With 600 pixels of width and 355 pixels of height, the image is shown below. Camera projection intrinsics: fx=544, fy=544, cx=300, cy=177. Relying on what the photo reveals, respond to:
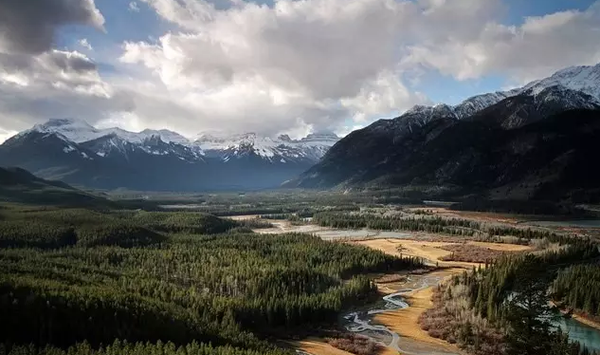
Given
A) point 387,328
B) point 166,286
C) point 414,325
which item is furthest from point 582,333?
point 166,286

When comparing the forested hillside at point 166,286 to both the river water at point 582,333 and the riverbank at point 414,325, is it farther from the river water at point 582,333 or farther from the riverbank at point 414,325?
the river water at point 582,333

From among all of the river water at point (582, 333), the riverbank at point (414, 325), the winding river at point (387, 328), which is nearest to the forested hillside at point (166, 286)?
the winding river at point (387, 328)

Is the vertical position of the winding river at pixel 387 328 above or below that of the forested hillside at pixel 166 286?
below

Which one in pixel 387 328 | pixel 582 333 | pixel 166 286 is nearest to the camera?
pixel 387 328

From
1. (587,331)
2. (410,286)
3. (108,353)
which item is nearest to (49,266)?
(108,353)

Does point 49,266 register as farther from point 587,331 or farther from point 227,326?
point 587,331

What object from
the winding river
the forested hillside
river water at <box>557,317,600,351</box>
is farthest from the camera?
river water at <box>557,317,600,351</box>

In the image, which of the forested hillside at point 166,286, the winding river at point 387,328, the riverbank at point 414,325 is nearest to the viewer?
the forested hillside at point 166,286

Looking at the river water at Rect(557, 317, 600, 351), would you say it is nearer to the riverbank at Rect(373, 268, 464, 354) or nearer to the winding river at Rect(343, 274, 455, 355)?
the riverbank at Rect(373, 268, 464, 354)

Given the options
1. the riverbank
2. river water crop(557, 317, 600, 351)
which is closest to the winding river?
the riverbank

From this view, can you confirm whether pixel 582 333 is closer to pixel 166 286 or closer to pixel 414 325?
pixel 414 325

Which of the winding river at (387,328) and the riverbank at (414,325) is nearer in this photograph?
the winding river at (387,328)

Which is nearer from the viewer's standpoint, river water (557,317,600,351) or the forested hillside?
the forested hillside
